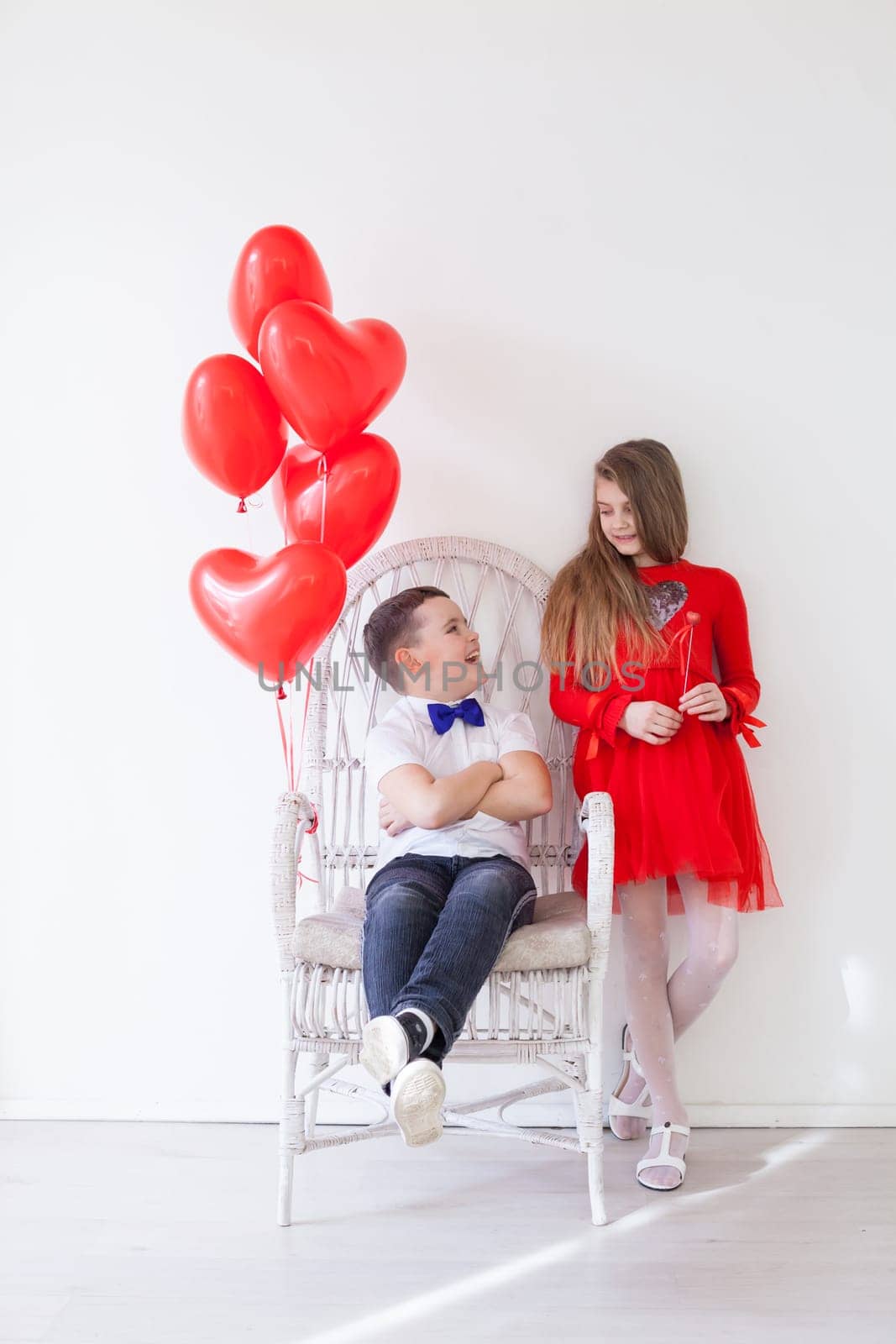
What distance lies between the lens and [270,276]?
1.68 m

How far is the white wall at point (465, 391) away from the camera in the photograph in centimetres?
206

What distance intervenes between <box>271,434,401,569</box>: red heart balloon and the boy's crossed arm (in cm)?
41

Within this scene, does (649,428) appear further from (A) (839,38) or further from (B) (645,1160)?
(B) (645,1160)

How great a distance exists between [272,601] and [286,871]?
0.42 metres

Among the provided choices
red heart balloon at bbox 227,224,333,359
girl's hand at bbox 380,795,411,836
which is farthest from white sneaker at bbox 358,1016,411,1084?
red heart balloon at bbox 227,224,333,359

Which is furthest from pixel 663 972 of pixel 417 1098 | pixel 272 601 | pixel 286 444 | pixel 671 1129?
pixel 286 444

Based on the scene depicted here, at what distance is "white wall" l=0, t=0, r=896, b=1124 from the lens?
2.06m

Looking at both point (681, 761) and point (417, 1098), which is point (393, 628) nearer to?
point (681, 761)

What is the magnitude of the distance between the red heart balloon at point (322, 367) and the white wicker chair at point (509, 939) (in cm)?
40

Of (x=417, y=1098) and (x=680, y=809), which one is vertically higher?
(x=680, y=809)

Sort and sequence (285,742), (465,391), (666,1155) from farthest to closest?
(465,391) < (285,742) < (666,1155)

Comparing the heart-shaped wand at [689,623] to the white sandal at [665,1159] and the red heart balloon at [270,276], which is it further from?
the red heart balloon at [270,276]

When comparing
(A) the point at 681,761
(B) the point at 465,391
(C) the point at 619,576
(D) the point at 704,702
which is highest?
(B) the point at 465,391

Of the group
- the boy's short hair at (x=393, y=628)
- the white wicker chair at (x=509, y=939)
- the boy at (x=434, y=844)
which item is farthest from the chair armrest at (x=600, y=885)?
the boy's short hair at (x=393, y=628)
